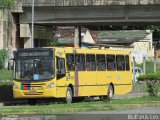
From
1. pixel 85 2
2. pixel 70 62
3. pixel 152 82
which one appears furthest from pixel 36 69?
pixel 85 2

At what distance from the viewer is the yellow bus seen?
3035 cm

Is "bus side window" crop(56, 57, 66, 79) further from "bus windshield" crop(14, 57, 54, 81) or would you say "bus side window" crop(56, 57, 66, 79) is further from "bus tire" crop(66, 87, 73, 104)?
"bus tire" crop(66, 87, 73, 104)

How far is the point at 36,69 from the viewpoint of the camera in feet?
99.6

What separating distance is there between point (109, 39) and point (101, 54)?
7861 cm

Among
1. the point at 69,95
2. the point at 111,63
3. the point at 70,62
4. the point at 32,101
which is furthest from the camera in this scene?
the point at 111,63

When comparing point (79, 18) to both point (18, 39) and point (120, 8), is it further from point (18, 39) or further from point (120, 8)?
point (18, 39)

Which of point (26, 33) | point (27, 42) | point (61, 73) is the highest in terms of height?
point (26, 33)

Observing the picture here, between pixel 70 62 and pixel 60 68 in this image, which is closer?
pixel 60 68

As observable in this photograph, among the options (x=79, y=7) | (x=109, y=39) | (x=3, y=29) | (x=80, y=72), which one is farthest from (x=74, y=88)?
(x=109, y=39)

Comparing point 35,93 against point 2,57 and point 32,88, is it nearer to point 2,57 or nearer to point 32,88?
point 32,88

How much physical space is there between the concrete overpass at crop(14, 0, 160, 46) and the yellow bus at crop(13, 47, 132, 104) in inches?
931

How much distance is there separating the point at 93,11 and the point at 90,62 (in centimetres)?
2627

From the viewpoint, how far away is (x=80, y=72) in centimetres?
3275

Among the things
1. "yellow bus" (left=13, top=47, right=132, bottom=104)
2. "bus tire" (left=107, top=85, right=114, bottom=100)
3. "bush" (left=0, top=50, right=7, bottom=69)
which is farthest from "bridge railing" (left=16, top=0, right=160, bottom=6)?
"yellow bus" (left=13, top=47, right=132, bottom=104)
